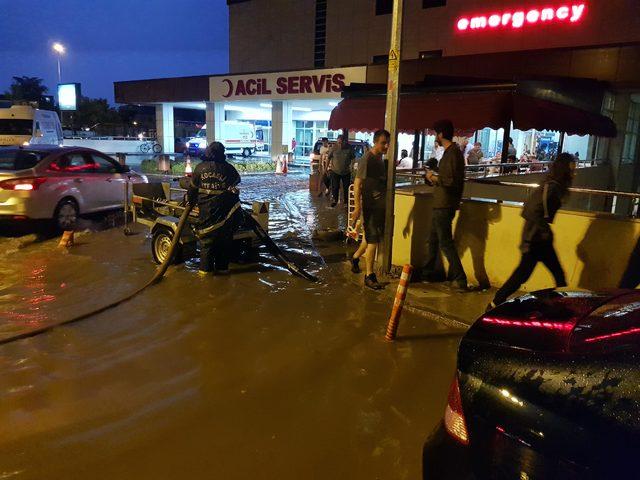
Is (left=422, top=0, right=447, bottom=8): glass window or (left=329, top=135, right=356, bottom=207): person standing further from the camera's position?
(left=422, top=0, right=447, bottom=8): glass window

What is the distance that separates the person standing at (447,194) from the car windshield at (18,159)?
279 inches

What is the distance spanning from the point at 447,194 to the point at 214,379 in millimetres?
3677

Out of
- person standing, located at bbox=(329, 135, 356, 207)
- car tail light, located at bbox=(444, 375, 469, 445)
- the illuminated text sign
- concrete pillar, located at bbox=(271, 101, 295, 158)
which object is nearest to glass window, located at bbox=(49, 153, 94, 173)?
person standing, located at bbox=(329, 135, 356, 207)

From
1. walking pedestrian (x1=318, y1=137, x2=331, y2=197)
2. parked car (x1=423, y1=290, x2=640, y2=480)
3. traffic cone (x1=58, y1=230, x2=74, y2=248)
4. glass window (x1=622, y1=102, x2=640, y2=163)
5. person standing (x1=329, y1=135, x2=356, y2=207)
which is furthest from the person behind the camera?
glass window (x1=622, y1=102, x2=640, y2=163)

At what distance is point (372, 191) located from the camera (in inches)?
258

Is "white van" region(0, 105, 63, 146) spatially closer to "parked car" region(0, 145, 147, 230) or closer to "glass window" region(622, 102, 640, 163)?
"parked car" region(0, 145, 147, 230)

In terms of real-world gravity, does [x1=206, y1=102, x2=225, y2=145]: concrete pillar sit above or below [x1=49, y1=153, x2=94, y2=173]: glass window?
above

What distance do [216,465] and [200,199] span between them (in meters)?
4.32

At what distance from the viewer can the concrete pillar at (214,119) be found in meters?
28.4

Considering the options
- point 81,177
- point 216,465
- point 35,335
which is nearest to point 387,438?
point 216,465

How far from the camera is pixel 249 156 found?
116 ft

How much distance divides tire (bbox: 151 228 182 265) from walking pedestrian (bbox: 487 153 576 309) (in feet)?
15.0

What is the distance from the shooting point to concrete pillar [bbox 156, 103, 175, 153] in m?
32.8

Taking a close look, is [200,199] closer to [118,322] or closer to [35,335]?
[118,322]
